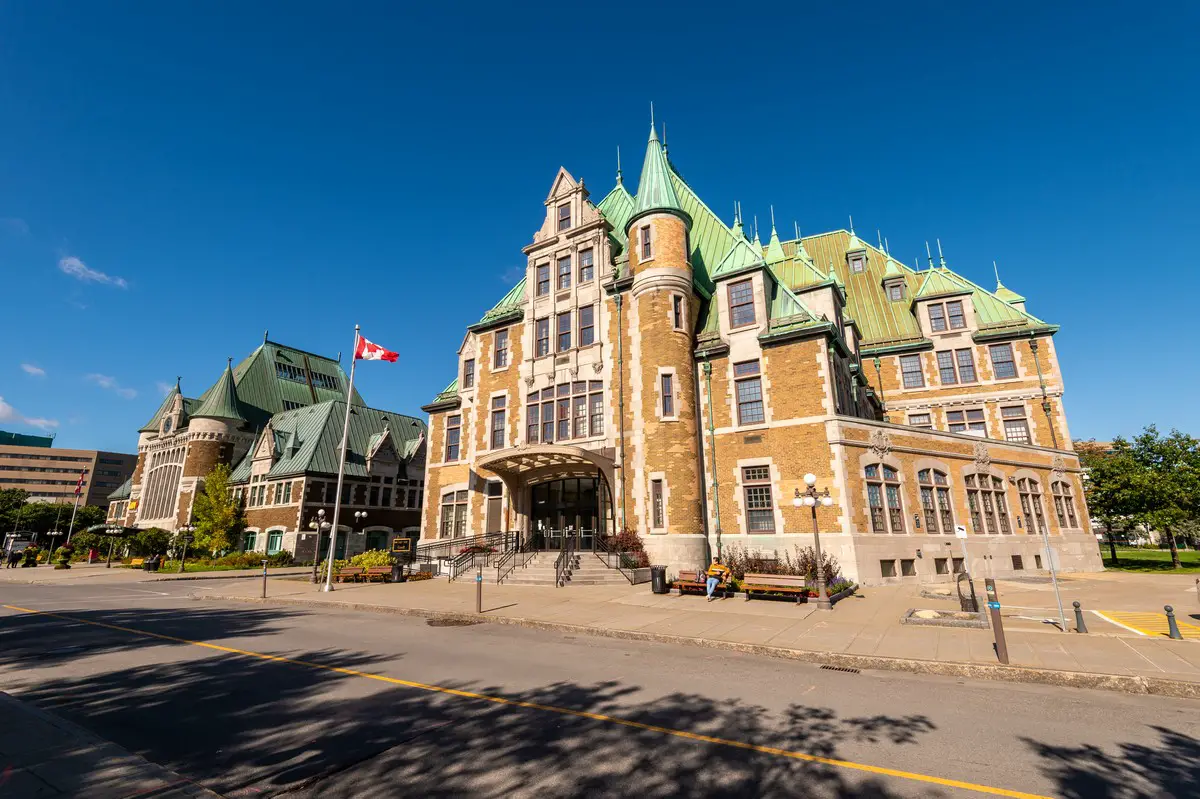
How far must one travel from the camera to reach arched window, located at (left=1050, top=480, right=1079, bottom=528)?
2730cm

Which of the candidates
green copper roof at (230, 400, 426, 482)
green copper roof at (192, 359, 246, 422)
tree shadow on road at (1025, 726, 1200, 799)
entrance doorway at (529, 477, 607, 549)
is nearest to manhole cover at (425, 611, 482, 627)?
entrance doorway at (529, 477, 607, 549)

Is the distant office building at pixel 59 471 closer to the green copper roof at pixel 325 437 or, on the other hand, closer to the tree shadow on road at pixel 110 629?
the green copper roof at pixel 325 437

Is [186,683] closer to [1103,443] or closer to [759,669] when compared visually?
[759,669]

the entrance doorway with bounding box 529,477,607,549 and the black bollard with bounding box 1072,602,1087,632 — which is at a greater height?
the entrance doorway with bounding box 529,477,607,549

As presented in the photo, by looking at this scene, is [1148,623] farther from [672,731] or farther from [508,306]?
[508,306]

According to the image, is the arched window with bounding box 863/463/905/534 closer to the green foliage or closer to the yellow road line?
the yellow road line

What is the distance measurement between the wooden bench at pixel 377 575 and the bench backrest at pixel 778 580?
57.3ft

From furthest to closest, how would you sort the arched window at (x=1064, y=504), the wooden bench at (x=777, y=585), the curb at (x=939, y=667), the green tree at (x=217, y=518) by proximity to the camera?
the green tree at (x=217, y=518) → the arched window at (x=1064, y=504) → the wooden bench at (x=777, y=585) → the curb at (x=939, y=667)

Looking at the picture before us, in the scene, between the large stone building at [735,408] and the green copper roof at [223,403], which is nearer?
the large stone building at [735,408]

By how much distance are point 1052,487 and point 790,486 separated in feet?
52.7

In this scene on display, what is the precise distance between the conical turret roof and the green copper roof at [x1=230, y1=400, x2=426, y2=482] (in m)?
33.3

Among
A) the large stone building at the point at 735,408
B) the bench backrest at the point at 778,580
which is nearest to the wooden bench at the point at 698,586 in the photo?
the bench backrest at the point at 778,580

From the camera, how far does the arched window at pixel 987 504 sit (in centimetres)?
2434

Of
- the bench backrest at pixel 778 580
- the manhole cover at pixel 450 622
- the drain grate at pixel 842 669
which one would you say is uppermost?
the bench backrest at pixel 778 580
